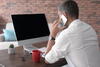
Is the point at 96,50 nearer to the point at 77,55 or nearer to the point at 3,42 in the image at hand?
the point at 77,55

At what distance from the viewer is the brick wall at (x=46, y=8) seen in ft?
16.5

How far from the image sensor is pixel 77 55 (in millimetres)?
1916

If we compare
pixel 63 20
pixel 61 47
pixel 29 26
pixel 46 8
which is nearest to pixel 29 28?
pixel 29 26

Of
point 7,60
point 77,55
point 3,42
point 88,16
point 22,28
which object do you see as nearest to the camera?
point 77,55

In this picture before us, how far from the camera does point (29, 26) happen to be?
8.91 ft

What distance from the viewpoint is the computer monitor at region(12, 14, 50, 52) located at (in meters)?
2.57

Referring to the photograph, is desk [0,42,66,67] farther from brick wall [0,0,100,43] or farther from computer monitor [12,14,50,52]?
brick wall [0,0,100,43]

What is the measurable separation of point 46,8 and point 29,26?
119 inches

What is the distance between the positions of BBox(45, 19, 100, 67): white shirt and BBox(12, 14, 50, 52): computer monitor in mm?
691

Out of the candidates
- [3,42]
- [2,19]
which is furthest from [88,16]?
[2,19]

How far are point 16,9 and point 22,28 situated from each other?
354 cm

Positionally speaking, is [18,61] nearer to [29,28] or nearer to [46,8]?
[29,28]

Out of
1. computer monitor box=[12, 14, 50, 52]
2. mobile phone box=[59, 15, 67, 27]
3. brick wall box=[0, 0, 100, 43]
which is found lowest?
brick wall box=[0, 0, 100, 43]

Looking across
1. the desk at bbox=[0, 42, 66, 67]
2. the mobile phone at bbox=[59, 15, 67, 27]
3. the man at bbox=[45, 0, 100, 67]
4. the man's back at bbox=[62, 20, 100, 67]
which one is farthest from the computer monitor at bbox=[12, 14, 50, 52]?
the man's back at bbox=[62, 20, 100, 67]
